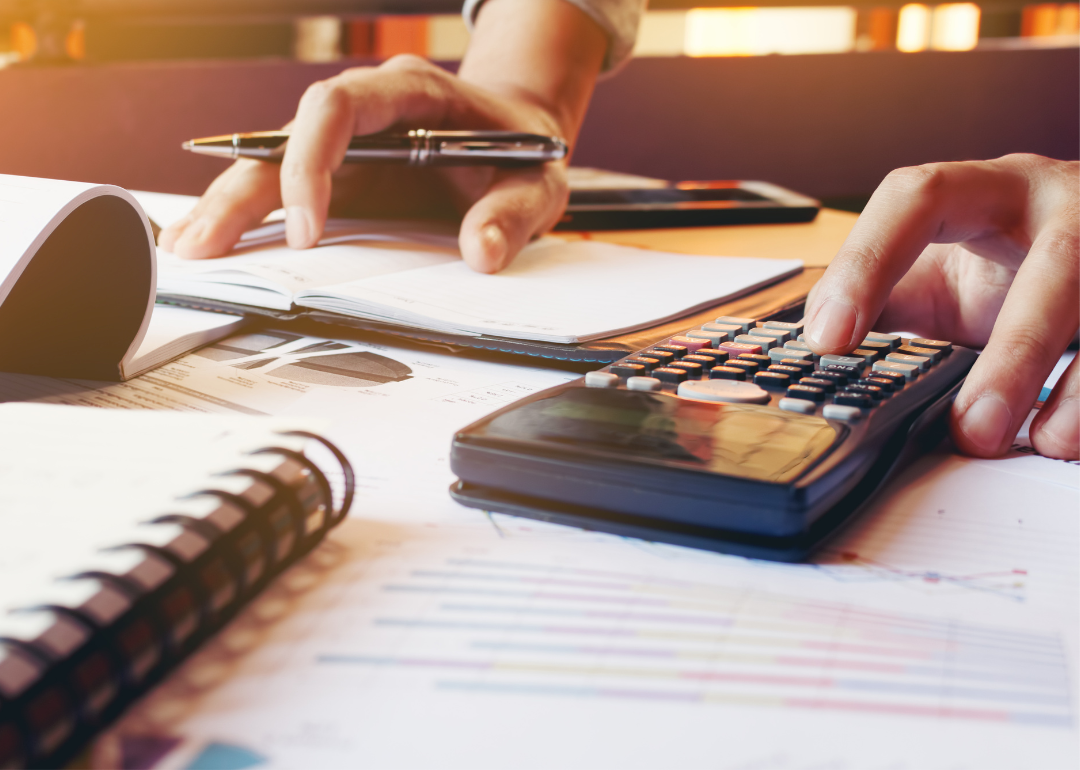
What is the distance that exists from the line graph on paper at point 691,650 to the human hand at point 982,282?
16 centimetres

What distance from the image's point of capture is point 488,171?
883 millimetres

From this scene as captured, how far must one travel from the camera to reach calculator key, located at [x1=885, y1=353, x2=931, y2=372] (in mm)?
397

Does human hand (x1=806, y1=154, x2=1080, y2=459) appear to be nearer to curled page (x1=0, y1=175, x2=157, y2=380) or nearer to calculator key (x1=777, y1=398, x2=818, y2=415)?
calculator key (x1=777, y1=398, x2=818, y2=415)

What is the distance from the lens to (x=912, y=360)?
0.40m

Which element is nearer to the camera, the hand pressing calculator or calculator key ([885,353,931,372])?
the hand pressing calculator

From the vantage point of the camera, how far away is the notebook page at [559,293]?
1.59 feet

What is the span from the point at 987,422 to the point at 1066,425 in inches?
1.4

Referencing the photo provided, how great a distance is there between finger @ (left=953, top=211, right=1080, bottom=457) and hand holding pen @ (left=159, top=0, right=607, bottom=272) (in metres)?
0.33

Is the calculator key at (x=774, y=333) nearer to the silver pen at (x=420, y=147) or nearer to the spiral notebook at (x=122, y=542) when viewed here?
the spiral notebook at (x=122, y=542)

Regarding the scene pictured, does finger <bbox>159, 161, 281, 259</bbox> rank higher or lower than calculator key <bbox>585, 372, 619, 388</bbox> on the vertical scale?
higher

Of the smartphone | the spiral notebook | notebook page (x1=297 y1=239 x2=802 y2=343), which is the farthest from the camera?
the smartphone

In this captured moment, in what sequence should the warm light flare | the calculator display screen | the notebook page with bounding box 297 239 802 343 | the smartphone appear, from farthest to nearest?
the warm light flare, the smartphone, the notebook page with bounding box 297 239 802 343, the calculator display screen

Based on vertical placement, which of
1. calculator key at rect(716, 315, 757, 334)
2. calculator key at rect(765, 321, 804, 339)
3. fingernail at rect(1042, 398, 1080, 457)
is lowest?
fingernail at rect(1042, 398, 1080, 457)

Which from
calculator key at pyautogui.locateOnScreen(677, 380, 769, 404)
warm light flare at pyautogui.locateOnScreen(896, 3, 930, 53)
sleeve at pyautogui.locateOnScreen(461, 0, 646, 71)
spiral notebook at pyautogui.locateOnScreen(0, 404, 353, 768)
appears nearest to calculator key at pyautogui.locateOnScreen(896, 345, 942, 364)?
calculator key at pyautogui.locateOnScreen(677, 380, 769, 404)
